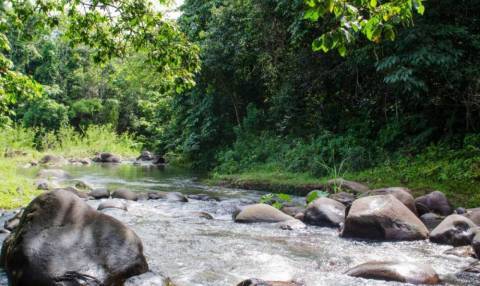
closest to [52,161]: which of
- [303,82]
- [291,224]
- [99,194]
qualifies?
[99,194]

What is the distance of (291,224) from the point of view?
7344 millimetres

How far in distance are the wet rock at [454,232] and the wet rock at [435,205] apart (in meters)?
1.84

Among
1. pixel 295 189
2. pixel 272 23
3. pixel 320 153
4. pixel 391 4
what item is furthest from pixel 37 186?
pixel 391 4

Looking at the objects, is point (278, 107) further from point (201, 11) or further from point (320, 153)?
point (201, 11)

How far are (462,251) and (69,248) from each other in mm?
4418

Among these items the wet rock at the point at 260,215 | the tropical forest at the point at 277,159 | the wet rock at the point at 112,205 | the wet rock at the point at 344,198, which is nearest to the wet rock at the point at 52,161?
the tropical forest at the point at 277,159

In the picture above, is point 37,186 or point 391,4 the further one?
point 37,186

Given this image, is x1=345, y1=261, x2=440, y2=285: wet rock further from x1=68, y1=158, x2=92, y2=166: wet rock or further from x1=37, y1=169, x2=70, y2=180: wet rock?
x1=68, y1=158, x2=92, y2=166: wet rock

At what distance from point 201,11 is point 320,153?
9.57 metres

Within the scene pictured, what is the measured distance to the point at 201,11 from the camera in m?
19.6

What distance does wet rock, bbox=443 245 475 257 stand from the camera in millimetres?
5445

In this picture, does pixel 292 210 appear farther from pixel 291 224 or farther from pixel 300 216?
pixel 291 224

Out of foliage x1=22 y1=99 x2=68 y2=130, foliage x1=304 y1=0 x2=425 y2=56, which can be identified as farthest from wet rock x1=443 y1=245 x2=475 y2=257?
foliage x1=22 y1=99 x2=68 y2=130

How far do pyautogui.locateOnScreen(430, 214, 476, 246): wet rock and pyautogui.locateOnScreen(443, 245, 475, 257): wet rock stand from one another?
0.19m
